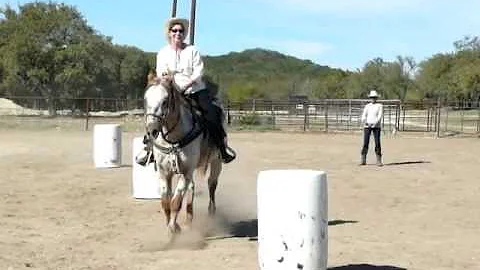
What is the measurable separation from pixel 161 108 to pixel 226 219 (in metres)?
3.00

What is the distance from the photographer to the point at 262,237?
19.8ft

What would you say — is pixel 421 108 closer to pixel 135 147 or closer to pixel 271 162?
pixel 271 162

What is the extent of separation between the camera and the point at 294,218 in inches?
230

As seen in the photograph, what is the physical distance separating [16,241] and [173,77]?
2.61 meters

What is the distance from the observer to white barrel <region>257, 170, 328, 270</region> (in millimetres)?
5820

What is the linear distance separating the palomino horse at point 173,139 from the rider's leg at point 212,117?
25 cm

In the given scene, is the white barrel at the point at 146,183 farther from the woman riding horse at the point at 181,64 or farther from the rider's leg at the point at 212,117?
the woman riding horse at the point at 181,64

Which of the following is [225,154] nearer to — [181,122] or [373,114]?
[181,122]

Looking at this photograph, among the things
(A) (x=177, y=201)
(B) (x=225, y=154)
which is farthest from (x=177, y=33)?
(A) (x=177, y=201)

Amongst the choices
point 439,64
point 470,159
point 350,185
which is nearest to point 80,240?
point 350,185

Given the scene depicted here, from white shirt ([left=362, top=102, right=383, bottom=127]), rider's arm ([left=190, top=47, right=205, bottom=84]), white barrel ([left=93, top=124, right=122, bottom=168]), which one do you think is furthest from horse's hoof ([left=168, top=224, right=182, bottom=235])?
white shirt ([left=362, top=102, right=383, bottom=127])

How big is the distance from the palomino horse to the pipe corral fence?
102ft

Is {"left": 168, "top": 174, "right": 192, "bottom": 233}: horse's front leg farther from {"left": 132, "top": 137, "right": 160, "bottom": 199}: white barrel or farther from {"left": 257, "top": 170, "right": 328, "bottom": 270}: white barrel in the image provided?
{"left": 132, "top": 137, "right": 160, "bottom": 199}: white barrel

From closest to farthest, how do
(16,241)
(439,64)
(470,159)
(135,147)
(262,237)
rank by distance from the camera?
(262,237), (16,241), (135,147), (470,159), (439,64)
